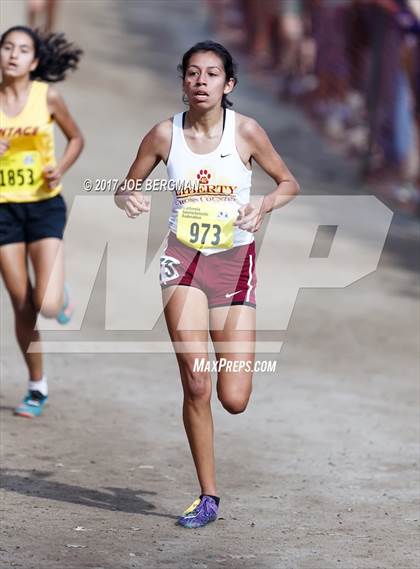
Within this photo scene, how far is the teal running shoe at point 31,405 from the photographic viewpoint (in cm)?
927

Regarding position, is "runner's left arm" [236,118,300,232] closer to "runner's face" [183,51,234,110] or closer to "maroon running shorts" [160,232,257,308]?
"runner's face" [183,51,234,110]

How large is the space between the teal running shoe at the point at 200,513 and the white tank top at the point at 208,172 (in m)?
1.27

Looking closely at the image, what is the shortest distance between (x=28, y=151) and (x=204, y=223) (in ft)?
7.39

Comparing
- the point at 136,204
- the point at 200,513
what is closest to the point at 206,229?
the point at 136,204

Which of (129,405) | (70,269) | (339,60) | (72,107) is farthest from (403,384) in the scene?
(72,107)

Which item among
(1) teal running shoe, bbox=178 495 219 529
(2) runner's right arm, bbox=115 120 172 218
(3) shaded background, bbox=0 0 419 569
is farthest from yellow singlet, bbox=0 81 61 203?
(1) teal running shoe, bbox=178 495 219 529

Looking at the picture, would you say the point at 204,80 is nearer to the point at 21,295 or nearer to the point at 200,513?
the point at 200,513

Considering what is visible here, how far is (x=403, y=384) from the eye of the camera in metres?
10.8

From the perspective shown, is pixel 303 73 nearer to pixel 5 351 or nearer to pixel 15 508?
pixel 5 351

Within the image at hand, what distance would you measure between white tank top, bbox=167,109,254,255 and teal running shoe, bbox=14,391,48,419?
2668 mm

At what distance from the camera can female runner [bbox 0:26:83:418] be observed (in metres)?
8.83

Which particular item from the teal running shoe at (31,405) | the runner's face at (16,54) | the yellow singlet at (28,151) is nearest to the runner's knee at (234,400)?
the yellow singlet at (28,151)

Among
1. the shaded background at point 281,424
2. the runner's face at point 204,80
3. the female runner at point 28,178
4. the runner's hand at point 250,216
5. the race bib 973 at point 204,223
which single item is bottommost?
the shaded background at point 281,424

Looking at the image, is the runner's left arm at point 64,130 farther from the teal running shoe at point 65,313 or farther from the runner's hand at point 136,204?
the runner's hand at point 136,204
